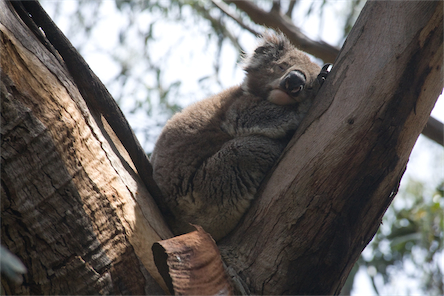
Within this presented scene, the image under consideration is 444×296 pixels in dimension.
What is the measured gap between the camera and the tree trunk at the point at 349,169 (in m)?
1.96

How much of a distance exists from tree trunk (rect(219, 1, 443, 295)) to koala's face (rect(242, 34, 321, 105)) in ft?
2.05

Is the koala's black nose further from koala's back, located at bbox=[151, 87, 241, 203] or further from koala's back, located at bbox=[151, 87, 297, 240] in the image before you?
koala's back, located at bbox=[151, 87, 241, 203]

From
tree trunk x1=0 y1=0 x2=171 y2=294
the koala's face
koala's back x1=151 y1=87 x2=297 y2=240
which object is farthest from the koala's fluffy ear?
tree trunk x1=0 y1=0 x2=171 y2=294

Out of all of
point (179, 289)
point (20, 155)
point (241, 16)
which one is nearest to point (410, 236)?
point (241, 16)

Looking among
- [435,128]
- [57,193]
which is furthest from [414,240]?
[57,193]

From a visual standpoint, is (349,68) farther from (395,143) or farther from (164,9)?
(164,9)

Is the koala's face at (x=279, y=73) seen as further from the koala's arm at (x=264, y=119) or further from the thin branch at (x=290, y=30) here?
the thin branch at (x=290, y=30)

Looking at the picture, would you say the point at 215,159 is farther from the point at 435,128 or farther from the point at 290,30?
the point at 290,30

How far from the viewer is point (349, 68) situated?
2.16 meters

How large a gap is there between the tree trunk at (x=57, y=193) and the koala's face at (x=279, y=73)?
1477 mm

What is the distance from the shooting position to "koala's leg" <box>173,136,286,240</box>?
7.97 ft

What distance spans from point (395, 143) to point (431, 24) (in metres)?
0.65

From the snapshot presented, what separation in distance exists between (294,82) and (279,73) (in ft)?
1.50

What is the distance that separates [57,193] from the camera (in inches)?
69.4
